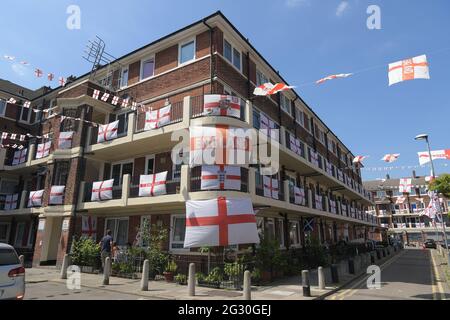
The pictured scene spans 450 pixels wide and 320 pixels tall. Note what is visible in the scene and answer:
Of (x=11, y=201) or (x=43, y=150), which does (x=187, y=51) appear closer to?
(x=43, y=150)

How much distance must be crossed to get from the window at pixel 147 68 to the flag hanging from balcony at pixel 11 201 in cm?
1217

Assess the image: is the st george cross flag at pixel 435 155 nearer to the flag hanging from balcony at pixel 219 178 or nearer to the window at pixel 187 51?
the flag hanging from balcony at pixel 219 178

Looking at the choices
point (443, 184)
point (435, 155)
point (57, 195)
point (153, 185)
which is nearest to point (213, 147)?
point (153, 185)

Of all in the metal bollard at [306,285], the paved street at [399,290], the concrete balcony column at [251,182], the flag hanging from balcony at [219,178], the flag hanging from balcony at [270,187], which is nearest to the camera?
the metal bollard at [306,285]

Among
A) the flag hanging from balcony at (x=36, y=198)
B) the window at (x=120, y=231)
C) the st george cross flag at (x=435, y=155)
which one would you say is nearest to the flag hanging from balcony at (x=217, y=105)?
the window at (x=120, y=231)

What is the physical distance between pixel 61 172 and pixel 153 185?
27.6 feet

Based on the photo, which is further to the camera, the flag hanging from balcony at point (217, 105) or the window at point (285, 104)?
the window at point (285, 104)

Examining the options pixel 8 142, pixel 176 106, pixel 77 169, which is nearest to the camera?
pixel 176 106

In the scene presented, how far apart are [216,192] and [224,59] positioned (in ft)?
23.4

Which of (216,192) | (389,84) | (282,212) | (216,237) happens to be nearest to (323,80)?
(389,84)

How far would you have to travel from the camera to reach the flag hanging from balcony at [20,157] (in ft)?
71.6
